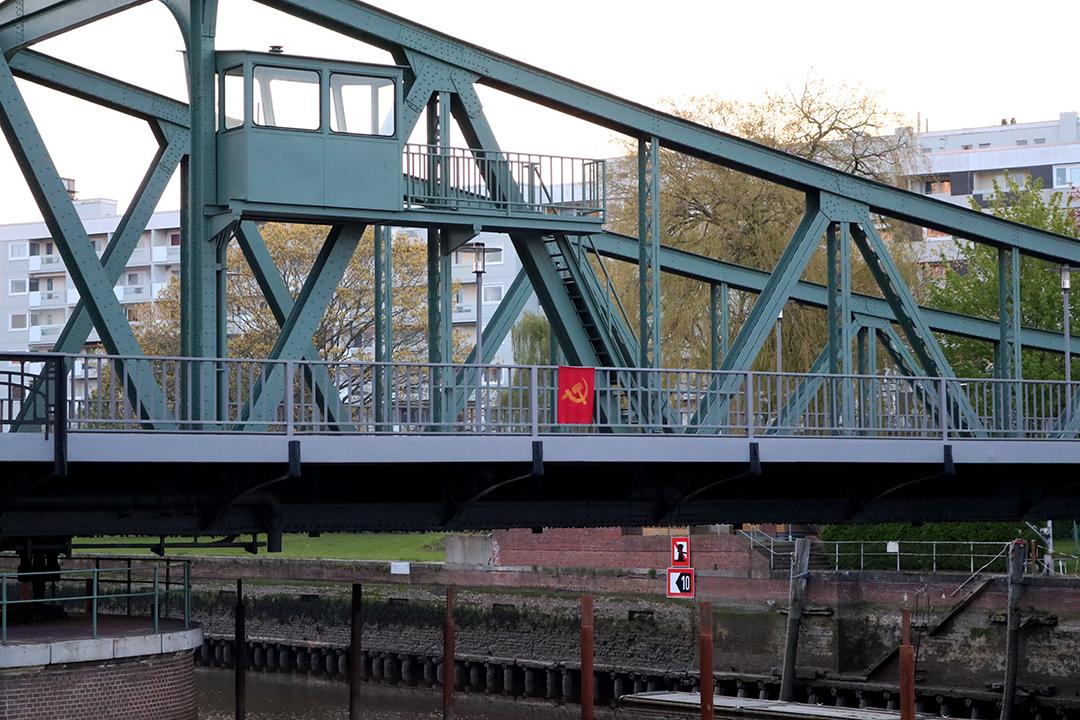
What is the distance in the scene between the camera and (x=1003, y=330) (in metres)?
29.1

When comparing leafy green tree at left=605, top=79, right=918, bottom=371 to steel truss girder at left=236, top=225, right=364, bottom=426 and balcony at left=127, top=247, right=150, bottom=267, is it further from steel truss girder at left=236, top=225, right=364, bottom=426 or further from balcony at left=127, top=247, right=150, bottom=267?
balcony at left=127, top=247, right=150, bottom=267

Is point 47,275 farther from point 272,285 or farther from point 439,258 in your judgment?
point 439,258

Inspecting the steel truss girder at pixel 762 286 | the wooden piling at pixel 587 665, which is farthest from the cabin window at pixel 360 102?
the wooden piling at pixel 587 665

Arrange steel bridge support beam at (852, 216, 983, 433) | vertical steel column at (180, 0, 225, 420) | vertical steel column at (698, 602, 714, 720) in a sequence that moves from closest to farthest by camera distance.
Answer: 1. vertical steel column at (180, 0, 225, 420)
2. steel bridge support beam at (852, 216, 983, 433)
3. vertical steel column at (698, 602, 714, 720)

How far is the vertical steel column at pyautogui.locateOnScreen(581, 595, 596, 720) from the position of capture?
30.2 m

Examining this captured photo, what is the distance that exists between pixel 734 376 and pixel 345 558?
3022cm

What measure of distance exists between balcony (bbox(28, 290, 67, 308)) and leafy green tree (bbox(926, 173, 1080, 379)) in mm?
59911

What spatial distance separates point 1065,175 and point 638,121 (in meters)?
67.8

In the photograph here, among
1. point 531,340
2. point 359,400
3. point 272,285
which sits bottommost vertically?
point 359,400

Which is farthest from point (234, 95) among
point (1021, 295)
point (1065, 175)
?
point (1065, 175)

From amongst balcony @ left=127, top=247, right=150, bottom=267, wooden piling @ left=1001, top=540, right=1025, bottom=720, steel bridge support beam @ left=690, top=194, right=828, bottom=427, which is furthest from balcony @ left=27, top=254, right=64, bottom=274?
steel bridge support beam @ left=690, top=194, right=828, bottom=427

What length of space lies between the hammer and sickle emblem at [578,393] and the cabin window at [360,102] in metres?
4.09

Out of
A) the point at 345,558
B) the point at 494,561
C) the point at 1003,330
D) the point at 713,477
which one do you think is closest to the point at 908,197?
the point at 1003,330

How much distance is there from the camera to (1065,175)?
88.6m
